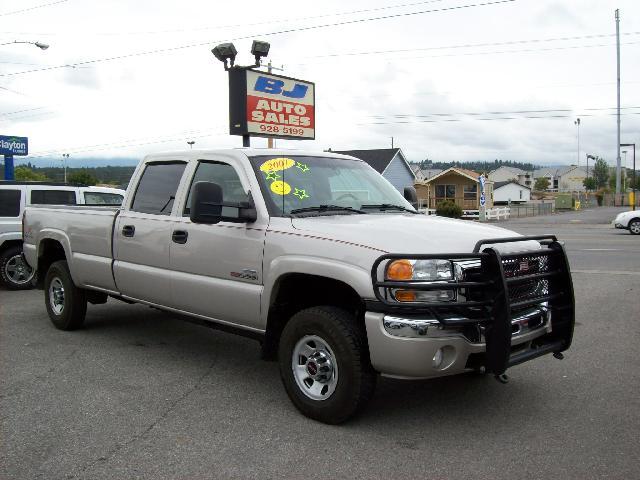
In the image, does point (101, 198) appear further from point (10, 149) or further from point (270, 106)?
point (10, 149)

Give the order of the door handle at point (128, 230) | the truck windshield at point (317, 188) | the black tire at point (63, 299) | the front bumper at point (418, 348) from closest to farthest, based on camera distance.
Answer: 1. the front bumper at point (418, 348)
2. the truck windshield at point (317, 188)
3. the door handle at point (128, 230)
4. the black tire at point (63, 299)

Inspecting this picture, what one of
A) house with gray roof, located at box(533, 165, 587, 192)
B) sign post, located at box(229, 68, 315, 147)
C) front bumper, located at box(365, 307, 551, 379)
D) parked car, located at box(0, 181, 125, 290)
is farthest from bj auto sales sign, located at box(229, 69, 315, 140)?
house with gray roof, located at box(533, 165, 587, 192)

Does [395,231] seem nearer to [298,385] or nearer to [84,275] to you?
[298,385]

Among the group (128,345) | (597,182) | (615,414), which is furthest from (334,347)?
(597,182)

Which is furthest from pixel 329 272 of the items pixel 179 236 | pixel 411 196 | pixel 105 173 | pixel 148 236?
pixel 105 173

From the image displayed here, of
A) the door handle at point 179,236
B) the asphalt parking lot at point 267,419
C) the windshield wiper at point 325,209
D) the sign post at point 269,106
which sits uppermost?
the sign post at point 269,106

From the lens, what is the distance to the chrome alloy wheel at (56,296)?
7.28m

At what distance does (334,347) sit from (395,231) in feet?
2.86

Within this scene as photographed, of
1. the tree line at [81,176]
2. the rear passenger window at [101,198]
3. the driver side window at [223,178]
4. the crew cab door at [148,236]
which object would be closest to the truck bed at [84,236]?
the crew cab door at [148,236]

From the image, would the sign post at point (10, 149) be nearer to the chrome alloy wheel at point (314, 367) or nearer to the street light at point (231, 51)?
the street light at point (231, 51)

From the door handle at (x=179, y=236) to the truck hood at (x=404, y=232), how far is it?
1158 mm

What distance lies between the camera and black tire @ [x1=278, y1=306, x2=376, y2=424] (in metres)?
4.05

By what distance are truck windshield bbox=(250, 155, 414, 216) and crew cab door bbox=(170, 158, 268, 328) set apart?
0.19m

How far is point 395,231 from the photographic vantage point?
13.8 feet
